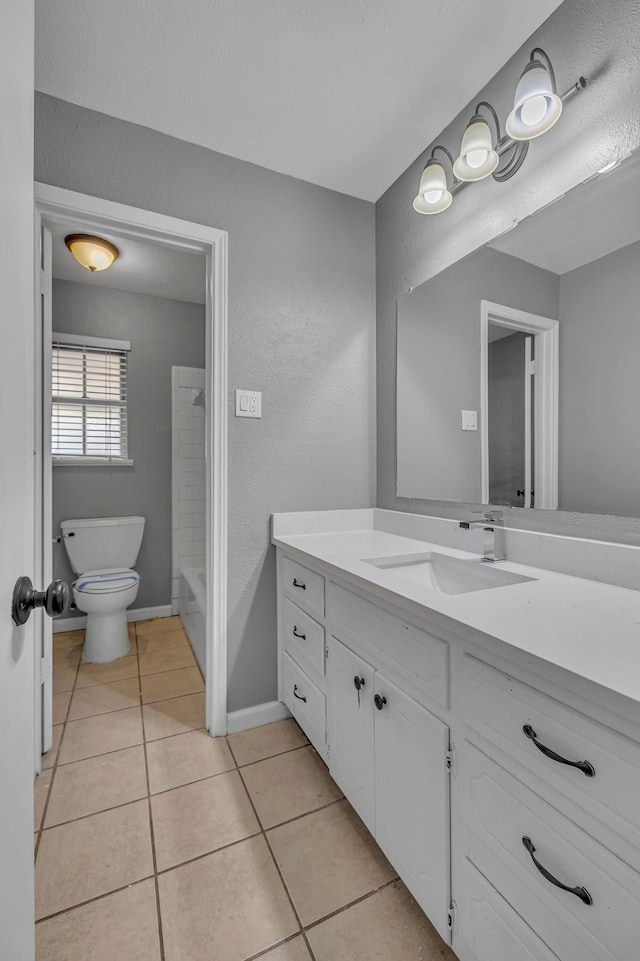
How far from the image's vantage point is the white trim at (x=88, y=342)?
2.78 metres

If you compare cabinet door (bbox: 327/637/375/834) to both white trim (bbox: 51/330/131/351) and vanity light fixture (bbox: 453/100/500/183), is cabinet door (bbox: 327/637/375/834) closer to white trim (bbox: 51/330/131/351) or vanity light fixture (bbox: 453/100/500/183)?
vanity light fixture (bbox: 453/100/500/183)

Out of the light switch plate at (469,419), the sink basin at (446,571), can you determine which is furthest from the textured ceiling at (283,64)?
the sink basin at (446,571)

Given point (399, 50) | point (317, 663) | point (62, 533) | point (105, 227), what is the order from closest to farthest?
point (399, 50), point (317, 663), point (105, 227), point (62, 533)

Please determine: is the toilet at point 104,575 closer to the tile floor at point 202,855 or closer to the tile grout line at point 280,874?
the tile floor at point 202,855

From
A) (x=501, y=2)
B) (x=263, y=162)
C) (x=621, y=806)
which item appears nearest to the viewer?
(x=621, y=806)

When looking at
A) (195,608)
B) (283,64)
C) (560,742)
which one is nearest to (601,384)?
(560,742)

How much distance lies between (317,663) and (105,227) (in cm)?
173

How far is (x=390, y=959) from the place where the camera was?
910 mm

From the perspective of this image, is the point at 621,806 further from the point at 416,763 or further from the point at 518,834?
the point at 416,763

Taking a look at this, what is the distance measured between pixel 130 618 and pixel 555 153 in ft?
10.9

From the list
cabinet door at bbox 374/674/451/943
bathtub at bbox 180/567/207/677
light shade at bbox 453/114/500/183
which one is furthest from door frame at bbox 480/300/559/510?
bathtub at bbox 180/567/207/677

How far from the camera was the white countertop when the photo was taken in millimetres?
604

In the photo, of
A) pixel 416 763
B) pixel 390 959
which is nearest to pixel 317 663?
pixel 416 763

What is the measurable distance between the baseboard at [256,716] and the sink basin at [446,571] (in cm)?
87
